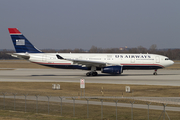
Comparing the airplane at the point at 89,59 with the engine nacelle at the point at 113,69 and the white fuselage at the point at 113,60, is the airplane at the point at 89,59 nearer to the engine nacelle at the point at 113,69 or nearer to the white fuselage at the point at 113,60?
the white fuselage at the point at 113,60

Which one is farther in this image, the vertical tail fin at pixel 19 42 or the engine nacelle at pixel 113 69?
the vertical tail fin at pixel 19 42

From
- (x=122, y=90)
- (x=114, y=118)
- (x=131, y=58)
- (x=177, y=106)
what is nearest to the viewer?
(x=114, y=118)

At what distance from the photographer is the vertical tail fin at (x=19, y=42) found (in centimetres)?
4991

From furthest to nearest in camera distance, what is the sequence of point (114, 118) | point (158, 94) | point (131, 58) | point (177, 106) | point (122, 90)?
point (131, 58)
point (122, 90)
point (158, 94)
point (177, 106)
point (114, 118)

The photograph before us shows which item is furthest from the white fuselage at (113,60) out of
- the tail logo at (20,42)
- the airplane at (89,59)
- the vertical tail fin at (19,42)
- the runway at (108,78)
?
the tail logo at (20,42)

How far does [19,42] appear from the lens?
1976 inches

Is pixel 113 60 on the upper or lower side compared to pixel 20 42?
lower

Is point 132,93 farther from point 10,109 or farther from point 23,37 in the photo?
point 23,37

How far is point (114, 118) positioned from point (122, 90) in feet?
46.5

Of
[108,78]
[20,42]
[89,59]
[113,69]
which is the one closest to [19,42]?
[20,42]

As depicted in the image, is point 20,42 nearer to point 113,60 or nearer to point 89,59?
point 89,59

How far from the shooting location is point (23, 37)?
50344mm

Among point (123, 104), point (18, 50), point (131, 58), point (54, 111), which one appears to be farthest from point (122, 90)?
point (18, 50)

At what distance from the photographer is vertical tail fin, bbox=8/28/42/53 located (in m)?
49.9
